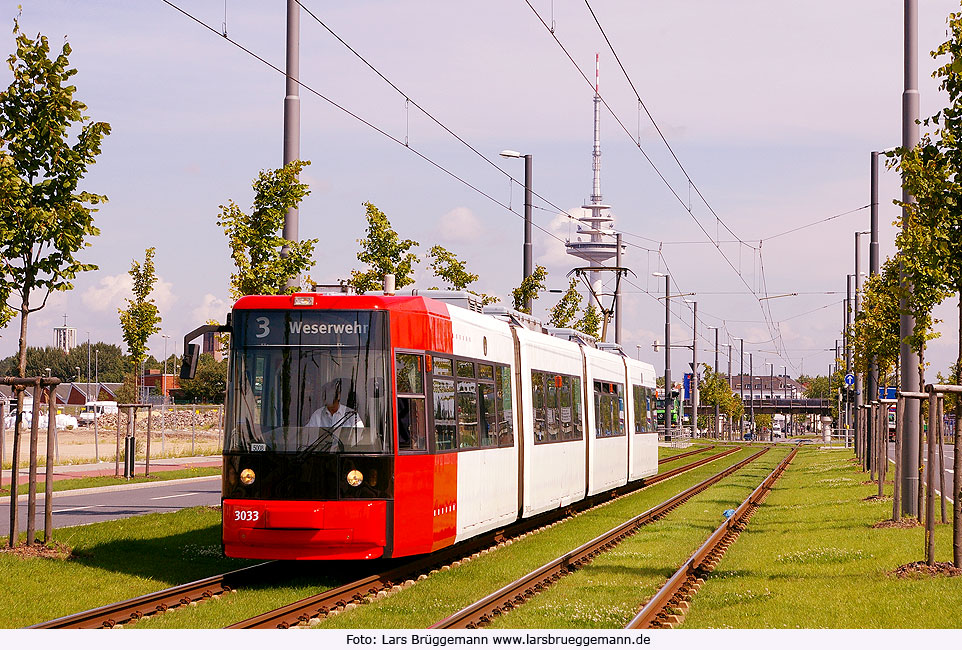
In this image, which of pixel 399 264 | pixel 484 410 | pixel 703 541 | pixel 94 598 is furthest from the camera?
pixel 399 264

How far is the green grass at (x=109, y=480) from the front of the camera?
92.8 ft

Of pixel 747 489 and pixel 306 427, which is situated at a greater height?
pixel 306 427

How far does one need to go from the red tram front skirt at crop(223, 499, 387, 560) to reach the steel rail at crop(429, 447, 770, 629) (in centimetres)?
167

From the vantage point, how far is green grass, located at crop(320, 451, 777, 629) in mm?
10906

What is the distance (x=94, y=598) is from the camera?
39.4 ft

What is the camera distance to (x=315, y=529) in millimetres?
13180

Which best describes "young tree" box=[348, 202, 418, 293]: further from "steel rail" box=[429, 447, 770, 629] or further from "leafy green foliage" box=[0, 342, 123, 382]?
"leafy green foliage" box=[0, 342, 123, 382]

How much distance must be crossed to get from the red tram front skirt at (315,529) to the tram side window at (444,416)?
62.4 inches

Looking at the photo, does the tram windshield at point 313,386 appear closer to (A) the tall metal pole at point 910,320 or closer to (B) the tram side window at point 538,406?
(B) the tram side window at point 538,406

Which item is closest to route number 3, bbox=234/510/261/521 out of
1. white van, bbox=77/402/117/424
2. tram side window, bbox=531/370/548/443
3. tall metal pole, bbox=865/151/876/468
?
tram side window, bbox=531/370/548/443

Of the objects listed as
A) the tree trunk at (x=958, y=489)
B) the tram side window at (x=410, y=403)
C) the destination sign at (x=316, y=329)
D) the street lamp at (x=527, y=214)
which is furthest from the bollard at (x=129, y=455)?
the tree trunk at (x=958, y=489)

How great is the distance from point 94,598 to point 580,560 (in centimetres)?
615
